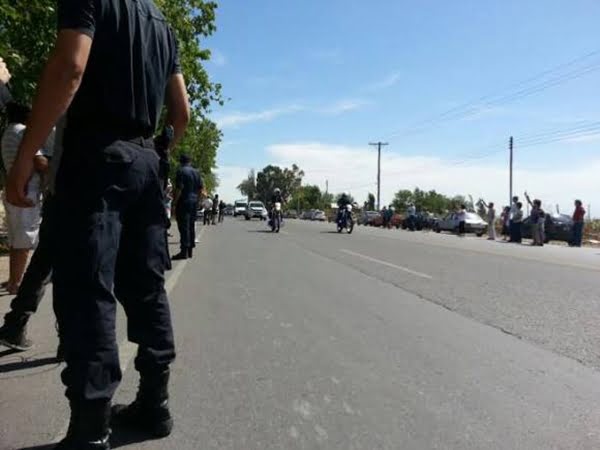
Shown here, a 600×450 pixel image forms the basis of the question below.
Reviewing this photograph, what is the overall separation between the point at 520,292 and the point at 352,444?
6.07 m

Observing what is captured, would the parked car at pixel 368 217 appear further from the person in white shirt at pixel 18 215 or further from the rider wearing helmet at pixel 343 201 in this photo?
the person in white shirt at pixel 18 215

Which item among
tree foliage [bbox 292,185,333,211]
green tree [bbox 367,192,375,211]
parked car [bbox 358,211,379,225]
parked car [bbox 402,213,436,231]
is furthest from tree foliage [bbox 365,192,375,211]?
parked car [bbox 402,213,436,231]

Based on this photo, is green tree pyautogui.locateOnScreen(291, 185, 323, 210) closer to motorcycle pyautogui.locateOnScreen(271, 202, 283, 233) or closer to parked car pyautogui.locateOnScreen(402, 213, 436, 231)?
parked car pyautogui.locateOnScreen(402, 213, 436, 231)

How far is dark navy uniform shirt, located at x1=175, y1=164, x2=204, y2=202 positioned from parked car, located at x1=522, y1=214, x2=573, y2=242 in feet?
61.6

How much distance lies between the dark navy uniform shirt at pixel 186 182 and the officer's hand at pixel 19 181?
931 centimetres

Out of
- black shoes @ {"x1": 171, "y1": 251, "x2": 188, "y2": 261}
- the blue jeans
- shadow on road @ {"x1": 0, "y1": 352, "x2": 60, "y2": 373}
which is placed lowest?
shadow on road @ {"x1": 0, "y1": 352, "x2": 60, "y2": 373}

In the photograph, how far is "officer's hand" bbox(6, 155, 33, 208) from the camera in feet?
8.72

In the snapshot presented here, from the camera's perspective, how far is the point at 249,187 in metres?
161

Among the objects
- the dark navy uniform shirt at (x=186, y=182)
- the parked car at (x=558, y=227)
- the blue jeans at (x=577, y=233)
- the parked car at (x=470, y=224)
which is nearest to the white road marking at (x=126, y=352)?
the dark navy uniform shirt at (x=186, y=182)

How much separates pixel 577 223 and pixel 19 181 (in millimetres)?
24944

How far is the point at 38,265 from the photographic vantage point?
443 cm

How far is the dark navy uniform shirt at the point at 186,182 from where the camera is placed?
474 inches

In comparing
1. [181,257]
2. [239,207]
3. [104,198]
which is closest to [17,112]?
[104,198]

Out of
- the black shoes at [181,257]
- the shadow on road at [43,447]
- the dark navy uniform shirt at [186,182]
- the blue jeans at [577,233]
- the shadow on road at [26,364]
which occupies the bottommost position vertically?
the shadow on road at [43,447]
